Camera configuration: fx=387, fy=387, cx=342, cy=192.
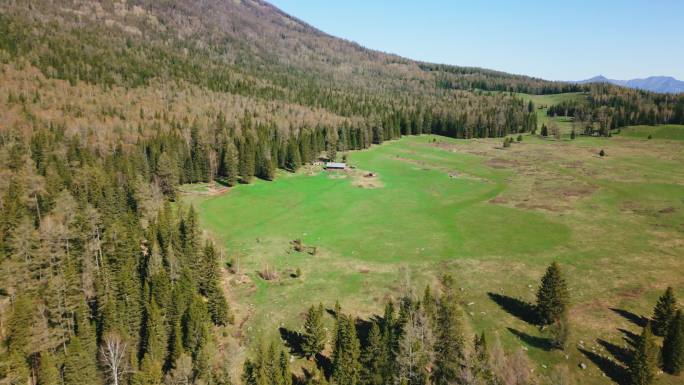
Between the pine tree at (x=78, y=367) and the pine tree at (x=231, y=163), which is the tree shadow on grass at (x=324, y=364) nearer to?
the pine tree at (x=78, y=367)

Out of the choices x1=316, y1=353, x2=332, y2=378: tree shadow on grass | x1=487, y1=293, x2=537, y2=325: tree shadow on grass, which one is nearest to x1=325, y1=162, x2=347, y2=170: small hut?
x1=487, y1=293, x2=537, y2=325: tree shadow on grass

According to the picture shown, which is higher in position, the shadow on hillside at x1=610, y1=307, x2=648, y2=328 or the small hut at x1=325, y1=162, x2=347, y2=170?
the small hut at x1=325, y1=162, x2=347, y2=170

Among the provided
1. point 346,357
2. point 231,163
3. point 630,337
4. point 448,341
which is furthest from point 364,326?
point 231,163

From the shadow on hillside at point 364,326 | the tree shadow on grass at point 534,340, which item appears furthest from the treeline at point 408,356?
the tree shadow on grass at point 534,340

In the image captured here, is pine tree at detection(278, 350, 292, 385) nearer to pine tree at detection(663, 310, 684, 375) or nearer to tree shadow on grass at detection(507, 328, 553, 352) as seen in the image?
tree shadow on grass at detection(507, 328, 553, 352)

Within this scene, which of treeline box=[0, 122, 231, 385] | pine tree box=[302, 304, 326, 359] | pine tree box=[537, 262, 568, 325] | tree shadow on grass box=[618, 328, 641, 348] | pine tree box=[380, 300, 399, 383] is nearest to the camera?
pine tree box=[380, 300, 399, 383]
